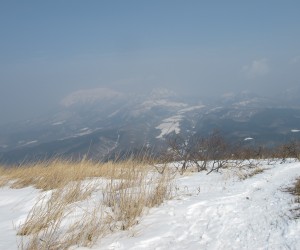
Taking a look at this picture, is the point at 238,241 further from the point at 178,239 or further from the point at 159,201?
the point at 159,201

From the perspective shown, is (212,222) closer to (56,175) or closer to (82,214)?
(82,214)

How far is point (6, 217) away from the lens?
4312 mm

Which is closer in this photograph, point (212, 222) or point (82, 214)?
point (212, 222)

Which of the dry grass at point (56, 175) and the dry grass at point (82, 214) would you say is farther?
the dry grass at point (56, 175)

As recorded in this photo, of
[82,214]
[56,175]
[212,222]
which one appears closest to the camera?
[212,222]

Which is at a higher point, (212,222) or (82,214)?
(82,214)

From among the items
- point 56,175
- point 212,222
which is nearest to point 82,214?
point 212,222

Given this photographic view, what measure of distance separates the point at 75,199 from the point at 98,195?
417 millimetres

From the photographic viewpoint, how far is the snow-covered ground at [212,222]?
10.0 feet

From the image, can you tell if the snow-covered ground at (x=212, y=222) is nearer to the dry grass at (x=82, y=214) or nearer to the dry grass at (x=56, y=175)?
the dry grass at (x=82, y=214)

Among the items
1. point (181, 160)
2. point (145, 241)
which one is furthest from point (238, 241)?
point (181, 160)

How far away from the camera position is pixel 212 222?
364cm

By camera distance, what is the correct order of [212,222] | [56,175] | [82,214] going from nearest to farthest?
[212,222] < [82,214] < [56,175]

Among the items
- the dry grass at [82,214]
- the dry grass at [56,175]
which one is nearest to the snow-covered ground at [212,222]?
the dry grass at [82,214]
